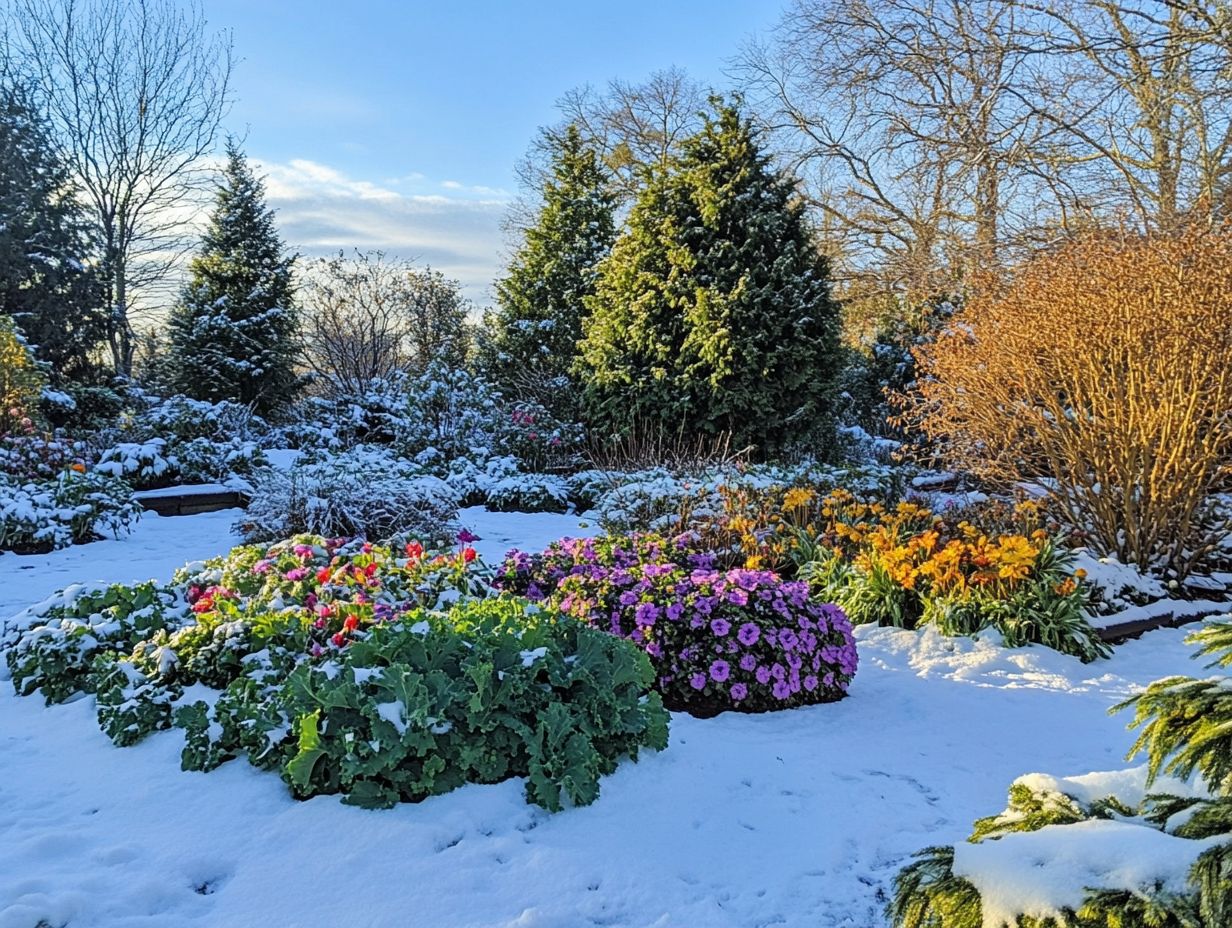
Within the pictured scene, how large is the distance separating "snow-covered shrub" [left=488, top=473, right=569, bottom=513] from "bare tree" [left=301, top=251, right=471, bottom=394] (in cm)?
645

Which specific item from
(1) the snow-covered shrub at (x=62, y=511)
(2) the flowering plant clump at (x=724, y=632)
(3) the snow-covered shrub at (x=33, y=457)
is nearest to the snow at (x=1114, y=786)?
(2) the flowering plant clump at (x=724, y=632)

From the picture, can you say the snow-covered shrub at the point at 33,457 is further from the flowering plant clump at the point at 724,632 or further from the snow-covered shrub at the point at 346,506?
the flowering plant clump at the point at 724,632

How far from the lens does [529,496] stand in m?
9.27

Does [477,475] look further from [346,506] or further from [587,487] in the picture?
[346,506]

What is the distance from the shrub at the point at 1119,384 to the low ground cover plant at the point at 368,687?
404cm

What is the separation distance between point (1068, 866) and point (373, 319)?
1626 centimetres

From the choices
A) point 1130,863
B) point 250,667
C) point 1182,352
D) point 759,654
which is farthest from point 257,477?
point 1130,863

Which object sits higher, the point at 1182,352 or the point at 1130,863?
the point at 1182,352

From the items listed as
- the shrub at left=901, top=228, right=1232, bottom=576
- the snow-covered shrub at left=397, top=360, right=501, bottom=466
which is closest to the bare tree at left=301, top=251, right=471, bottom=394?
the snow-covered shrub at left=397, top=360, right=501, bottom=466

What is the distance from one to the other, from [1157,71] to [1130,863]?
1221cm

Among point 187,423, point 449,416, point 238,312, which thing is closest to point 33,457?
point 187,423

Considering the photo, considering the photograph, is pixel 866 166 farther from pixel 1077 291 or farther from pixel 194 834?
pixel 194 834

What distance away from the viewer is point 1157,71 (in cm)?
1037

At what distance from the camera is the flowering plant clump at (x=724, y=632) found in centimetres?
379
